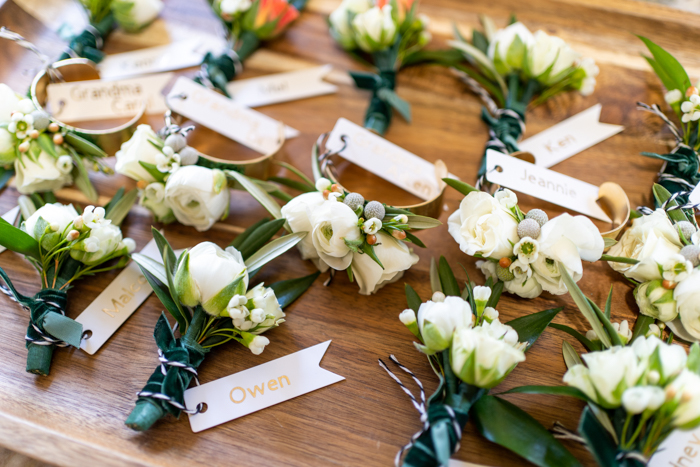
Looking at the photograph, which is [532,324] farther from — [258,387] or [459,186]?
[258,387]

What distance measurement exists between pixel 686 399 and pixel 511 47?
0.89 metres

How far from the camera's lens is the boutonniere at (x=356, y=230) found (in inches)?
33.4

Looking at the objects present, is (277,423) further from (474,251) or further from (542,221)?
(542,221)

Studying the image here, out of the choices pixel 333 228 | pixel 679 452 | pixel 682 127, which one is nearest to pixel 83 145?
pixel 333 228

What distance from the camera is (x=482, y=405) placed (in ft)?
2.64

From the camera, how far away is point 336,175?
1147 mm

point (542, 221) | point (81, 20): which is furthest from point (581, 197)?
point (81, 20)

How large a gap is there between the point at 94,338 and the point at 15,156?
463mm

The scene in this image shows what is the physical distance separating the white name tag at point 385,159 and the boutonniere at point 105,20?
0.75 meters

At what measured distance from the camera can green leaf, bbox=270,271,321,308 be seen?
3.16ft

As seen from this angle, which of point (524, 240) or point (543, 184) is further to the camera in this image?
point (543, 184)

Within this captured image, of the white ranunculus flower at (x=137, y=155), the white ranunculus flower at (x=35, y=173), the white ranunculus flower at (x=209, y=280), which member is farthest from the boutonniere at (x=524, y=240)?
the white ranunculus flower at (x=35, y=173)

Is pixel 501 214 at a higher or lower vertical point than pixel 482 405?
higher

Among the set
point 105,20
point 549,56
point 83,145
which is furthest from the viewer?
point 105,20
